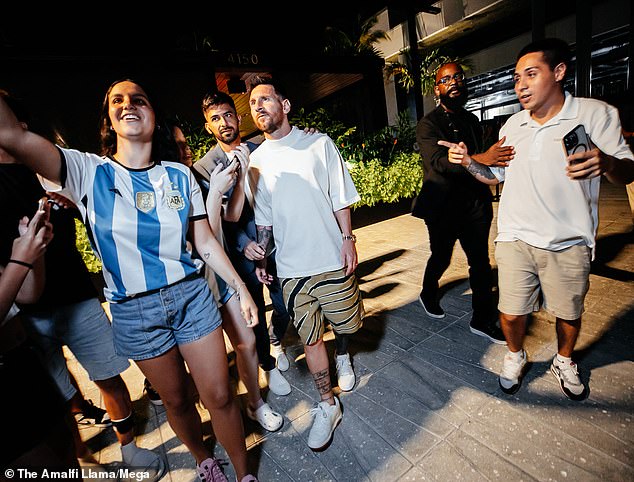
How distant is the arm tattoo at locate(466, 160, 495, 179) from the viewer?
2.08 meters

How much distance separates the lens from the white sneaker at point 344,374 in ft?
7.37

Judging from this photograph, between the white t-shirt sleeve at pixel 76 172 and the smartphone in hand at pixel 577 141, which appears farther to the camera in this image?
the smartphone in hand at pixel 577 141

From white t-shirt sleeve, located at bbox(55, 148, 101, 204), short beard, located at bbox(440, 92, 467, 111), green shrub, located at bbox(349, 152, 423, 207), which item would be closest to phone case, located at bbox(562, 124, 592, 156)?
short beard, located at bbox(440, 92, 467, 111)

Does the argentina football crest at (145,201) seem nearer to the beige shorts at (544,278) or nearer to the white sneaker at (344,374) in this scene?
the white sneaker at (344,374)

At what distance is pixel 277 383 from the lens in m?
2.36

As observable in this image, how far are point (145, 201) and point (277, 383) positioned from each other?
65.1 inches

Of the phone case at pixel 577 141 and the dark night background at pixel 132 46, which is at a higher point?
the dark night background at pixel 132 46

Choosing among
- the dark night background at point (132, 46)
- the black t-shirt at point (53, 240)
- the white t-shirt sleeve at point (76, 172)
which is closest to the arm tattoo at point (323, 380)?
the black t-shirt at point (53, 240)

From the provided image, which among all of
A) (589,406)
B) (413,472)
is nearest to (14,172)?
(413,472)

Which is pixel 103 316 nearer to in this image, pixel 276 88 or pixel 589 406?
pixel 276 88

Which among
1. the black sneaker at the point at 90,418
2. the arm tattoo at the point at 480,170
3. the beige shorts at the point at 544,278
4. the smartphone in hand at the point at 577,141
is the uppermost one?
the smartphone in hand at the point at 577,141

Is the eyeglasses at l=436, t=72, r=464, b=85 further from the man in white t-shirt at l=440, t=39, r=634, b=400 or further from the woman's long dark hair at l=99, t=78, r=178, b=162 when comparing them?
the woman's long dark hair at l=99, t=78, r=178, b=162

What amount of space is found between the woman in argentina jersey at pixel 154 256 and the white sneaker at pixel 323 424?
1.42 feet

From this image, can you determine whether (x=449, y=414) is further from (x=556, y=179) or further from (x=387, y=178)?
(x=387, y=178)
